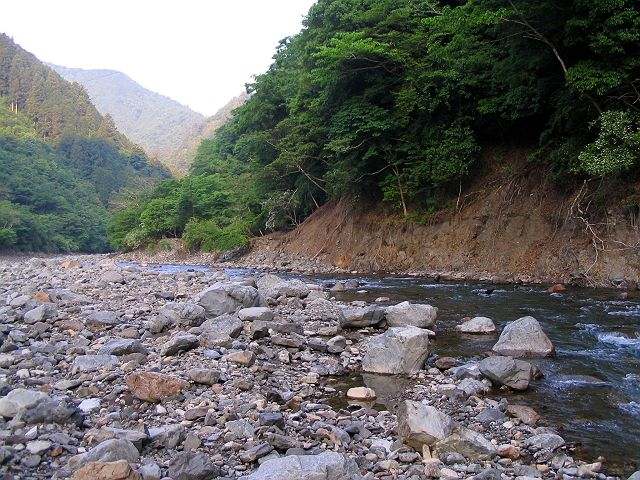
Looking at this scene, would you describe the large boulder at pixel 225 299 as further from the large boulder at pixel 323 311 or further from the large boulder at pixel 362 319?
A: the large boulder at pixel 362 319

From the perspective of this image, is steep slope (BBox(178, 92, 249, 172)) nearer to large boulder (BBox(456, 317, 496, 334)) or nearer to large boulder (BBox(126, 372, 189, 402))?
large boulder (BBox(456, 317, 496, 334))

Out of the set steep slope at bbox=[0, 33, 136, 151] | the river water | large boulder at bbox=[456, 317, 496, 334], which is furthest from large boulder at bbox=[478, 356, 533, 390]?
steep slope at bbox=[0, 33, 136, 151]

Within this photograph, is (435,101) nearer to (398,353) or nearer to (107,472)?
(398,353)

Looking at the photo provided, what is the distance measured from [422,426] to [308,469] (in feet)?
4.49

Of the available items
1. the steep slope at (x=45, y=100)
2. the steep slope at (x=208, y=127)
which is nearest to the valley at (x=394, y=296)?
the steep slope at (x=45, y=100)

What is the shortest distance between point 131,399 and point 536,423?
4301 mm

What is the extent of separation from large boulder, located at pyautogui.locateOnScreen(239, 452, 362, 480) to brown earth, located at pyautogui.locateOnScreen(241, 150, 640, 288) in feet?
41.0

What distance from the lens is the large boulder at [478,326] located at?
848cm

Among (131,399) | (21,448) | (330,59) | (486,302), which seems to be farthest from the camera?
(330,59)

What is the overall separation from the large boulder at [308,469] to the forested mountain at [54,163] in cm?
6084

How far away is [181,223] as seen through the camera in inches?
1882

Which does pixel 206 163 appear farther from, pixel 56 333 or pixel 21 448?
pixel 21 448

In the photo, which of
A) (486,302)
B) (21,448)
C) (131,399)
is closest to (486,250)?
(486,302)

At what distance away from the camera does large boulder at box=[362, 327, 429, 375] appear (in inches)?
251
